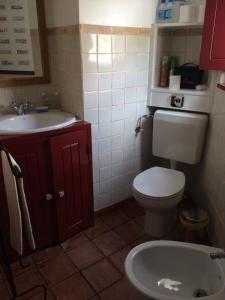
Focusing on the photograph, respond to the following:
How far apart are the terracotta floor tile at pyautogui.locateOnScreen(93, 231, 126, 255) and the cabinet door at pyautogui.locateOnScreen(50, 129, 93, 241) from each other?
0.17 meters

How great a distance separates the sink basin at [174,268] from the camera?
4.15 feet

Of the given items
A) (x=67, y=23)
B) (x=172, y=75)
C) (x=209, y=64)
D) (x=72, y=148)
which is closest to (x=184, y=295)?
(x=72, y=148)

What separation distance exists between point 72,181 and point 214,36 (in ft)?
4.20

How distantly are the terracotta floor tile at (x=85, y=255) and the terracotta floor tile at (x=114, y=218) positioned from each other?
0.28 meters

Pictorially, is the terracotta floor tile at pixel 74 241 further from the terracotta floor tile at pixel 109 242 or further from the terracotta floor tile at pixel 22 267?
the terracotta floor tile at pixel 22 267

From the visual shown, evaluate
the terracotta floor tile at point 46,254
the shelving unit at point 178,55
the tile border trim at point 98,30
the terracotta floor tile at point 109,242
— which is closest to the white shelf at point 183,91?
the shelving unit at point 178,55

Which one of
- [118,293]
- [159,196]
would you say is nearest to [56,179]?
[159,196]

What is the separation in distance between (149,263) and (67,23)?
1.52m

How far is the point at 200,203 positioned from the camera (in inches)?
81.6

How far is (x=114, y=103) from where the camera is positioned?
1.95m

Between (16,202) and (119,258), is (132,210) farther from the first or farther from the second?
(16,202)

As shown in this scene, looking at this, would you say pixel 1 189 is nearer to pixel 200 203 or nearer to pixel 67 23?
pixel 67 23

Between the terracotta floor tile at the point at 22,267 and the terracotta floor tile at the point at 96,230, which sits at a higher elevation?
the terracotta floor tile at the point at 96,230

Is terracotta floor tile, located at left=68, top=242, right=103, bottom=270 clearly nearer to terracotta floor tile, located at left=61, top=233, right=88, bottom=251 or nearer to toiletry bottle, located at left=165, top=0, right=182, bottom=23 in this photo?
terracotta floor tile, located at left=61, top=233, right=88, bottom=251
